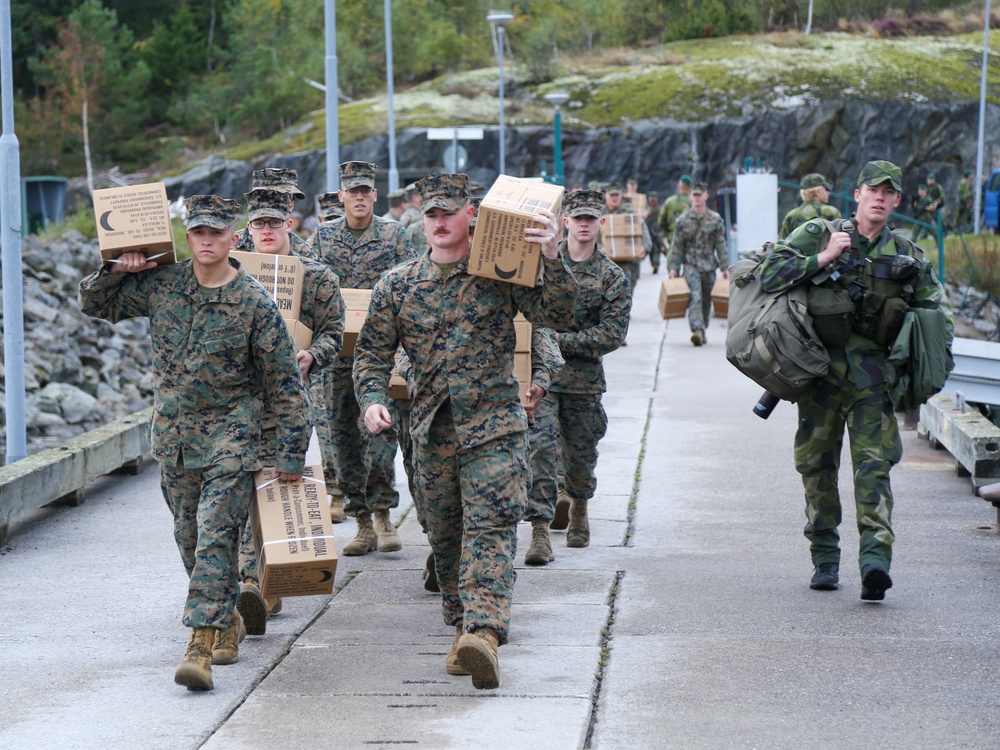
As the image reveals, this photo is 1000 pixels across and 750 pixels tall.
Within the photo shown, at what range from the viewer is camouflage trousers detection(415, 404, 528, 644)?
599 centimetres

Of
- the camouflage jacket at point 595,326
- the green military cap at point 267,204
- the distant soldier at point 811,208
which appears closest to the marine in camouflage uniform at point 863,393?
the camouflage jacket at point 595,326

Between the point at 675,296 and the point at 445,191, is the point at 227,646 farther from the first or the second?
the point at 675,296

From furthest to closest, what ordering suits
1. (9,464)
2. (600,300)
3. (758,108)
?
(758,108) < (9,464) < (600,300)

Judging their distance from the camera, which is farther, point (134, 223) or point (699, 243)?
point (699, 243)

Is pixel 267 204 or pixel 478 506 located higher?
pixel 267 204

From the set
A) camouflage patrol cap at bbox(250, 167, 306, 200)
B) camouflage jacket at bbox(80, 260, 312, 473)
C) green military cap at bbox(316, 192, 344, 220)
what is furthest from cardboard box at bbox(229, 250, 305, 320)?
green military cap at bbox(316, 192, 344, 220)

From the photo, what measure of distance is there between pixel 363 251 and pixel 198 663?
12.7ft

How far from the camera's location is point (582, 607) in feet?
24.4

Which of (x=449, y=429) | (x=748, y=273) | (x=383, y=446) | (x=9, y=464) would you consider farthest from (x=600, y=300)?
(x=9, y=464)

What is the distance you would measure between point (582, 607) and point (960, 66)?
49832 mm

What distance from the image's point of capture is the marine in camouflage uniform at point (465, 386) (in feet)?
19.7

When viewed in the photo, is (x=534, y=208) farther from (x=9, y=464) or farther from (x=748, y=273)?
(x=9, y=464)

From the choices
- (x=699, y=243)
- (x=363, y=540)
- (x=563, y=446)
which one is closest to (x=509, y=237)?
(x=563, y=446)

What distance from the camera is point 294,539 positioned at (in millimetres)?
5992
